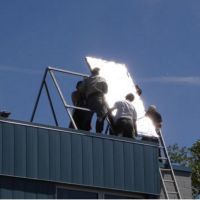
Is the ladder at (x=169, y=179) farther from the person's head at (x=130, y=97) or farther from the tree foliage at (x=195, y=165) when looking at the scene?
the tree foliage at (x=195, y=165)

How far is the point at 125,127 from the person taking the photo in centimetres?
1661

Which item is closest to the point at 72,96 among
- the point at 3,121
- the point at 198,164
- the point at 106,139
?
the point at 106,139

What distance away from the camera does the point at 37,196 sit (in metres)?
14.5

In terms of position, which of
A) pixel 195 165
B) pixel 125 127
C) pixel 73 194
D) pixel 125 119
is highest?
pixel 195 165

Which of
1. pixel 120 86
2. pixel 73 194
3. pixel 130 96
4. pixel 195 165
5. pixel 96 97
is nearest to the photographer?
pixel 73 194

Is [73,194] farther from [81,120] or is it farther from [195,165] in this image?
[195,165]

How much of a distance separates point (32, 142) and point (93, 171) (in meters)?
1.26

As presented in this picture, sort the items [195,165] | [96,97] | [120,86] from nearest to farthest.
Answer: [96,97], [120,86], [195,165]

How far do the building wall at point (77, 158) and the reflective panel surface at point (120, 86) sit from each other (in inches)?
67.3

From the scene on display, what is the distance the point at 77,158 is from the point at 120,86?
380 cm

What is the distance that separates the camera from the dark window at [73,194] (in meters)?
14.9

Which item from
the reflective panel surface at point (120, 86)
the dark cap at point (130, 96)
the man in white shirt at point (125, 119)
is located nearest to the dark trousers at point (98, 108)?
the man in white shirt at point (125, 119)

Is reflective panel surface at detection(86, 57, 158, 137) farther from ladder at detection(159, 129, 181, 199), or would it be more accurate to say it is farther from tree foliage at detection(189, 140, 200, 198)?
tree foliage at detection(189, 140, 200, 198)

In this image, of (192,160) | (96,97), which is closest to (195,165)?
(192,160)
